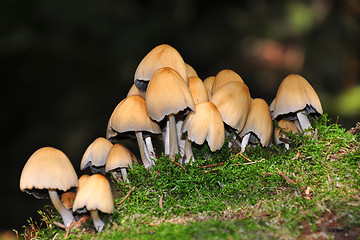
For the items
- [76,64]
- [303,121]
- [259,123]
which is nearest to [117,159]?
[259,123]

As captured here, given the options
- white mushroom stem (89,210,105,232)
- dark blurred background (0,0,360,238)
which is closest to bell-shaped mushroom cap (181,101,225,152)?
white mushroom stem (89,210,105,232)

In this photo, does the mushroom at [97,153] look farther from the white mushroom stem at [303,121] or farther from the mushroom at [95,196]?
the white mushroom stem at [303,121]

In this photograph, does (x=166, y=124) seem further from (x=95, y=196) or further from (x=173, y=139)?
(x=95, y=196)

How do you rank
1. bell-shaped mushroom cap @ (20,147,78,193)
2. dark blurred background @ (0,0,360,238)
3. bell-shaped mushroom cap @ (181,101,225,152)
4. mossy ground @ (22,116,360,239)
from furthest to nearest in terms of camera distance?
dark blurred background @ (0,0,360,238)
bell-shaped mushroom cap @ (181,101,225,152)
bell-shaped mushroom cap @ (20,147,78,193)
mossy ground @ (22,116,360,239)

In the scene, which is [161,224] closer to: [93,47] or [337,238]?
[337,238]

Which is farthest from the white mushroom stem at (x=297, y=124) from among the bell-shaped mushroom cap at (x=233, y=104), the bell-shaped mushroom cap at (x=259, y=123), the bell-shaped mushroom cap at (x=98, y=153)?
the bell-shaped mushroom cap at (x=98, y=153)

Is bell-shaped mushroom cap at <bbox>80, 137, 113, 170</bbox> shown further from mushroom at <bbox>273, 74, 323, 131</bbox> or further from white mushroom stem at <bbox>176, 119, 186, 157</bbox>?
mushroom at <bbox>273, 74, 323, 131</bbox>

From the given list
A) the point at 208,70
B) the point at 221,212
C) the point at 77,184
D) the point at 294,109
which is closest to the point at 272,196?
the point at 221,212

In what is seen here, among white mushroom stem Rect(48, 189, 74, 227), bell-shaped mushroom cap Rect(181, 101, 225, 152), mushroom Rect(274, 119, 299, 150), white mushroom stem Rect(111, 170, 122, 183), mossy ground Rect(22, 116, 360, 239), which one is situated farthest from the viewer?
mushroom Rect(274, 119, 299, 150)
